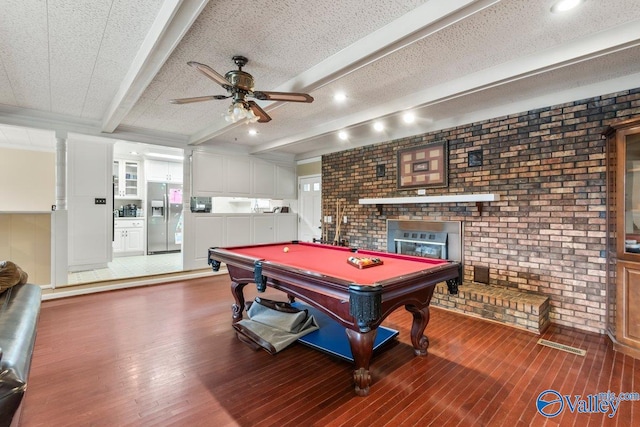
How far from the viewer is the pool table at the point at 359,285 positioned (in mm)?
1868

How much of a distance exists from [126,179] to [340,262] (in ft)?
23.1

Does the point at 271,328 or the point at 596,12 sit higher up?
the point at 596,12

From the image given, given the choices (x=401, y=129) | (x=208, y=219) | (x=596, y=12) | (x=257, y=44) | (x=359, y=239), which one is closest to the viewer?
(x=596, y=12)

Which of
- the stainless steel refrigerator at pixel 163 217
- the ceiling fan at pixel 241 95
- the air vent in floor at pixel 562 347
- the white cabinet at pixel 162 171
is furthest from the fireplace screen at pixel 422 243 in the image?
the white cabinet at pixel 162 171

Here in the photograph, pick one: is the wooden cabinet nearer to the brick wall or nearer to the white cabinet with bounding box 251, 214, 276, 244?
the brick wall

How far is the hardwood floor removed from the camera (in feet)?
5.95

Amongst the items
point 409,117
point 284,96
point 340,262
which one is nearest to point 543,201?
point 409,117

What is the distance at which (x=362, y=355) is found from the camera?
2.04 meters

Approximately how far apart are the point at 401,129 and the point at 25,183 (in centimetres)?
768

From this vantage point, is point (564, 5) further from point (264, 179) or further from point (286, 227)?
point (286, 227)

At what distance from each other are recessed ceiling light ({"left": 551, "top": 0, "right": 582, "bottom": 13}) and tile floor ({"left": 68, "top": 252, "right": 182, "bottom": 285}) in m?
6.11

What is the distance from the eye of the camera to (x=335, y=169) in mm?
6020

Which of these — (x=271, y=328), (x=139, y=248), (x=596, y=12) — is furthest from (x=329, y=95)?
(x=139, y=248)

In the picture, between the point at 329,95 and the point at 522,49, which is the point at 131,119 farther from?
the point at 522,49
